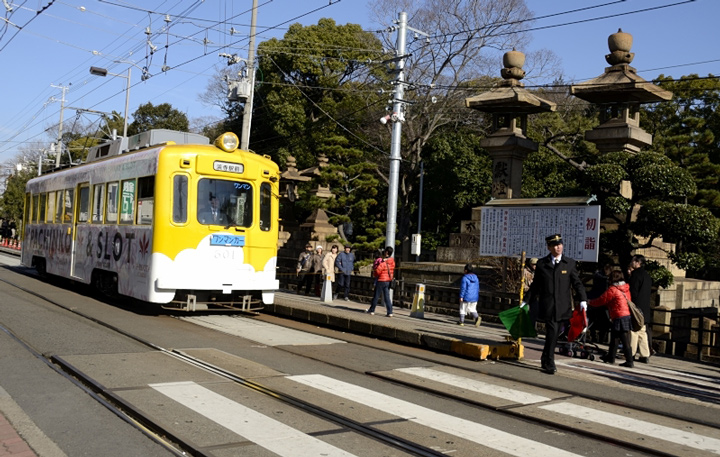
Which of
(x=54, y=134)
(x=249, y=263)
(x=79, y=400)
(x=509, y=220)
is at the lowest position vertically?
(x=79, y=400)

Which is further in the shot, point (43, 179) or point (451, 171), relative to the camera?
point (451, 171)

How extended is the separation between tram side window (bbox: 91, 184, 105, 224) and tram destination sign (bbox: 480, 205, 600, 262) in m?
8.72

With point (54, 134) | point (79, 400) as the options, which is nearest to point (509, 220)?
point (79, 400)

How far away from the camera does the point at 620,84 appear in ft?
62.5

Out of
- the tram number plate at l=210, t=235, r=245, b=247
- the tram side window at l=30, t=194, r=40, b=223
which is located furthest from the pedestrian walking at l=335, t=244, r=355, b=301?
the tram side window at l=30, t=194, r=40, b=223

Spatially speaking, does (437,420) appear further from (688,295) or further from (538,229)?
(688,295)

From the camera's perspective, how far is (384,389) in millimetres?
7691

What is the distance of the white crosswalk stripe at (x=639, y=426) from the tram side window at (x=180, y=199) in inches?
316

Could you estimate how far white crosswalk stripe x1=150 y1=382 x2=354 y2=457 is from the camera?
5301 millimetres

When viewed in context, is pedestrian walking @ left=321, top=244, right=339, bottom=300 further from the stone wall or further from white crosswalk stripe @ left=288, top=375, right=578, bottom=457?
white crosswalk stripe @ left=288, top=375, right=578, bottom=457

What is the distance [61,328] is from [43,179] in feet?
34.1

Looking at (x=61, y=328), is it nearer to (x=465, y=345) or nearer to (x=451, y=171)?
(x=465, y=345)

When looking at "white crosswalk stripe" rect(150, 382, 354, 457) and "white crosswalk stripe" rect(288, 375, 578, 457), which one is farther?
"white crosswalk stripe" rect(288, 375, 578, 457)

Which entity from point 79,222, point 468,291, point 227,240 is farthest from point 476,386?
point 79,222
